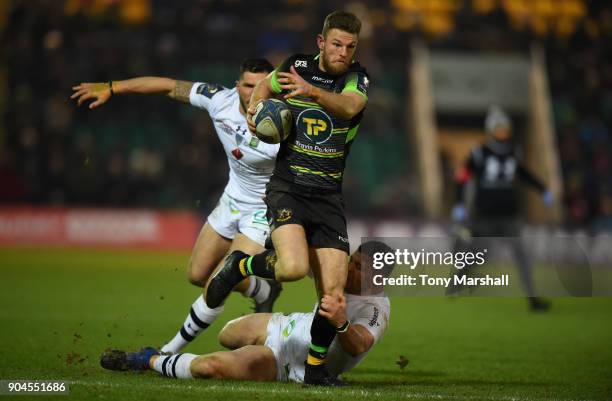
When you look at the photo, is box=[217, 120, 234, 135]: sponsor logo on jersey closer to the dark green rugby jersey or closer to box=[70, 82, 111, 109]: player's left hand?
box=[70, 82, 111, 109]: player's left hand

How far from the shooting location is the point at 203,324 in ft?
24.5

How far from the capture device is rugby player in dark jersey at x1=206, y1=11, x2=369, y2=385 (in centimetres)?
649

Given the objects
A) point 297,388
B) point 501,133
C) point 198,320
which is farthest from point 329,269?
point 501,133

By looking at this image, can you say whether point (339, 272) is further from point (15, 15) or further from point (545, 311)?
point (15, 15)

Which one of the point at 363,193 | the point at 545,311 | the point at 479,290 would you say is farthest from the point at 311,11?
the point at 479,290

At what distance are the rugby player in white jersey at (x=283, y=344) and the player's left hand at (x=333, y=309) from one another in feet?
0.10

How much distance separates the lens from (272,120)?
6391mm

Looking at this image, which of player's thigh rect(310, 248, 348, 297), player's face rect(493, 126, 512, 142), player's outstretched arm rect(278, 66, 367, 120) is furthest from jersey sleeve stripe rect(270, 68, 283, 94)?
player's face rect(493, 126, 512, 142)

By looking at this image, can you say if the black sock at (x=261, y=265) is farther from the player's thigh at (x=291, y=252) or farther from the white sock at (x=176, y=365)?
the white sock at (x=176, y=365)

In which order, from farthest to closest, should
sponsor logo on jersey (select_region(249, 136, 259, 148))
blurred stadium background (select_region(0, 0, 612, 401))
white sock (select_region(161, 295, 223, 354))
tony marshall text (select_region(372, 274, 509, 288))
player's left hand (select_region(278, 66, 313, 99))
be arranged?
blurred stadium background (select_region(0, 0, 612, 401)), sponsor logo on jersey (select_region(249, 136, 259, 148)), white sock (select_region(161, 295, 223, 354)), tony marshall text (select_region(372, 274, 509, 288)), player's left hand (select_region(278, 66, 313, 99))

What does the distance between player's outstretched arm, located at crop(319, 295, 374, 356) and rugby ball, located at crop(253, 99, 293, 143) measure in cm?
109

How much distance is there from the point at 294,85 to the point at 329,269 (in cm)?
123

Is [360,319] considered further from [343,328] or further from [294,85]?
[294,85]

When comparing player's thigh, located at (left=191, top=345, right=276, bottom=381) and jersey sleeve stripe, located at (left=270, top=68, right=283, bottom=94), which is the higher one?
jersey sleeve stripe, located at (left=270, top=68, right=283, bottom=94)
